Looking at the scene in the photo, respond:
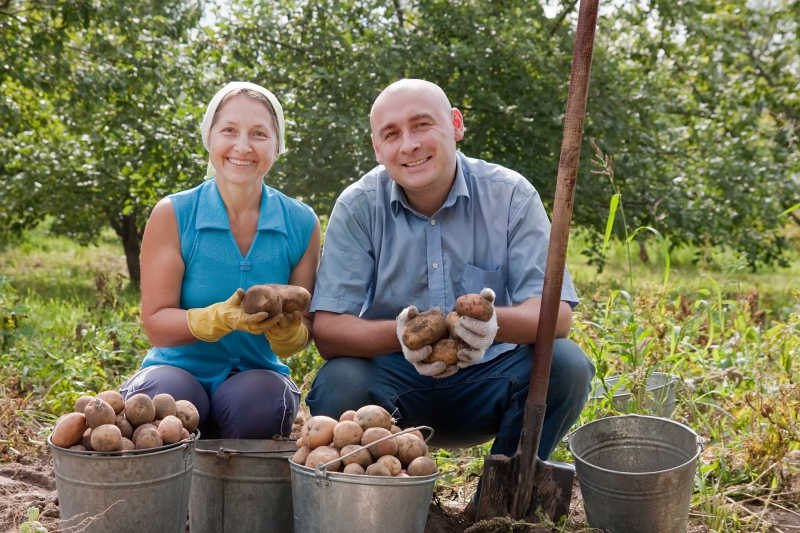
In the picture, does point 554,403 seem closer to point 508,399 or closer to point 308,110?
point 508,399

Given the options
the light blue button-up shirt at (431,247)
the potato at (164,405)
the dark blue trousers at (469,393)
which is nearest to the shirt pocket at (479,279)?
the light blue button-up shirt at (431,247)

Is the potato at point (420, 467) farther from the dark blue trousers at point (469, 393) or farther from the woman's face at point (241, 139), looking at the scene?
the woman's face at point (241, 139)

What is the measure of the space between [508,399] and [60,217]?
7.13 meters

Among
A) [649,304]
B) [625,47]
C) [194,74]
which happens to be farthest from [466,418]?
[625,47]

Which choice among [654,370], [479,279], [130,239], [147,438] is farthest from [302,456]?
[130,239]

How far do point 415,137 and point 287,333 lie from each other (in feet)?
2.57

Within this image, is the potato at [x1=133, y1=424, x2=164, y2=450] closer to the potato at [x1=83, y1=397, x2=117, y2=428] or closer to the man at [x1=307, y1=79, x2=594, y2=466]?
the potato at [x1=83, y1=397, x2=117, y2=428]

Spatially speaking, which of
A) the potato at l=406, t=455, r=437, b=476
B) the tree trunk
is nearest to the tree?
the tree trunk

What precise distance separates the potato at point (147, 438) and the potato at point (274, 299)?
1.45 ft

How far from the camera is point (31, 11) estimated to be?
6965 mm

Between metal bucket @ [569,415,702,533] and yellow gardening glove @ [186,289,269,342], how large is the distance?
1.04 metres

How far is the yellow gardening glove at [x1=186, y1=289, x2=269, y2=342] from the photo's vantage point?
7.81 ft

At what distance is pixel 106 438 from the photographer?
2.07m

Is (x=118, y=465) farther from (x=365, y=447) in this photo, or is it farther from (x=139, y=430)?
(x=365, y=447)
